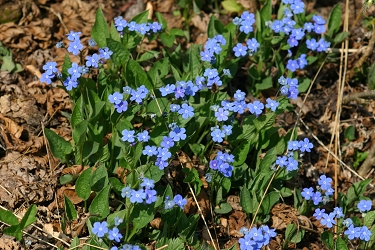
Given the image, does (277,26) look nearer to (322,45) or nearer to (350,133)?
(322,45)

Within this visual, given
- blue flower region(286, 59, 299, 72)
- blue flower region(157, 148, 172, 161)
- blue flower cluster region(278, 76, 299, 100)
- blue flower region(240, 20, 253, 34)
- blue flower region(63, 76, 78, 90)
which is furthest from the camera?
blue flower region(286, 59, 299, 72)

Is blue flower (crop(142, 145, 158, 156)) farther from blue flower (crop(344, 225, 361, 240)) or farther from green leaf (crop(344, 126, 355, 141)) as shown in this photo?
green leaf (crop(344, 126, 355, 141))

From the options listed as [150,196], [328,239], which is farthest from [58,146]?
[328,239]

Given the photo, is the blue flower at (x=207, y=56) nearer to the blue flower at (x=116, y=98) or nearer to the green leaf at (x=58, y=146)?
the blue flower at (x=116, y=98)

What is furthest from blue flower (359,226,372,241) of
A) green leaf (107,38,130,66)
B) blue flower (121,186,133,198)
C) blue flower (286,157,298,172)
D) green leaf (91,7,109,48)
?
green leaf (91,7,109,48)

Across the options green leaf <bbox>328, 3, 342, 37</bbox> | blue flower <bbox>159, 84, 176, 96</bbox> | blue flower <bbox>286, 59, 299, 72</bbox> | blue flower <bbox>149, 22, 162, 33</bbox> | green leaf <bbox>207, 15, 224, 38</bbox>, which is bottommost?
blue flower <bbox>159, 84, 176, 96</bbox>
